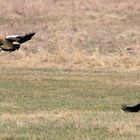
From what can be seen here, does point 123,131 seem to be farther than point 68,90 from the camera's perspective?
No

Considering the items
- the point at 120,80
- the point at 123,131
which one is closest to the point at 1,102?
the point at 123,131

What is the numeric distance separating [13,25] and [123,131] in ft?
78.3

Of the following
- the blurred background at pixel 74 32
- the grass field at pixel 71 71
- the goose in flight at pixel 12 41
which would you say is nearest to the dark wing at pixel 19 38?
the goose in flight at pixel 12 41

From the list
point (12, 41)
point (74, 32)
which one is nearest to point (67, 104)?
point (12, 41)

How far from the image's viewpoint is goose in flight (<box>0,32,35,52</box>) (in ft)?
25.5

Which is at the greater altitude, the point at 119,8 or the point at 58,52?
the point at 58,52

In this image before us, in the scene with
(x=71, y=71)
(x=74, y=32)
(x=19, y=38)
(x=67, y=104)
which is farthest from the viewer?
(x=74, y=32)

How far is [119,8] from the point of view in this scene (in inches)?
1481

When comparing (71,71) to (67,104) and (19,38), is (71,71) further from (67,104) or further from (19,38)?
(19,38)

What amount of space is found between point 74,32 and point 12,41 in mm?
26514

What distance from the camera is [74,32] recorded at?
3431 centimetres

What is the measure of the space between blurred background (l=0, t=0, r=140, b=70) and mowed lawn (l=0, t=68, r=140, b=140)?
255 centimetres

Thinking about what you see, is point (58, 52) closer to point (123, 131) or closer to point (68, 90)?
point (68, 90)

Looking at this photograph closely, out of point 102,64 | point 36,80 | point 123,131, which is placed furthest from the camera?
point 102,64
